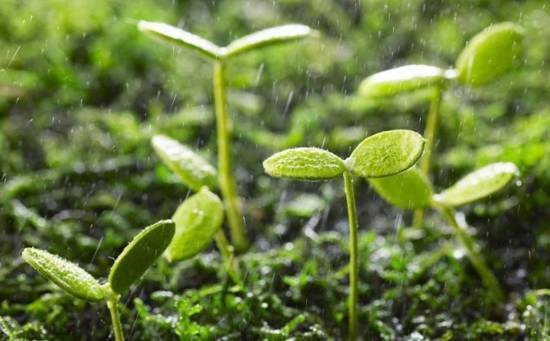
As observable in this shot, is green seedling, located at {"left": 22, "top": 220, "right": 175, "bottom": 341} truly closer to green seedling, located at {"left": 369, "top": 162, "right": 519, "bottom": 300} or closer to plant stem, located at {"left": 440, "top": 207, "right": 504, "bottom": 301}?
green seedling, located at {"left": 369, "top": 162, "right": 519, "bottom": 300}

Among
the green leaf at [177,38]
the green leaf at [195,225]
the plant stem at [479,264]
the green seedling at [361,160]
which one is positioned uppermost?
the green leaf at [177,38]

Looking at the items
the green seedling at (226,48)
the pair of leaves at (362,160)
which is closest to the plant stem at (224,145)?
the green seedling at (226,48)

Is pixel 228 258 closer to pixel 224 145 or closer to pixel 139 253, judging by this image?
pixel 224 145

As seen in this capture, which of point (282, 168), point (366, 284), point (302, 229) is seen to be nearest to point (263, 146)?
point (302, 229)

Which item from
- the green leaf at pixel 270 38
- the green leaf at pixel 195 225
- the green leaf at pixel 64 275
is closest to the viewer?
the green leaf at pixel 64 275

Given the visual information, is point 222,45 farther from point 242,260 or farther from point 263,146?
point 242,260

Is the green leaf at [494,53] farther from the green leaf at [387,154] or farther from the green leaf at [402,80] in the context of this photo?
the green leaf at [387,154]

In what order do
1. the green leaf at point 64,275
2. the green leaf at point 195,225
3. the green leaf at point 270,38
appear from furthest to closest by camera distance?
the green leaf at point 270,38 → the green leaf at point 195,225 → the green leaf at point 64,275
